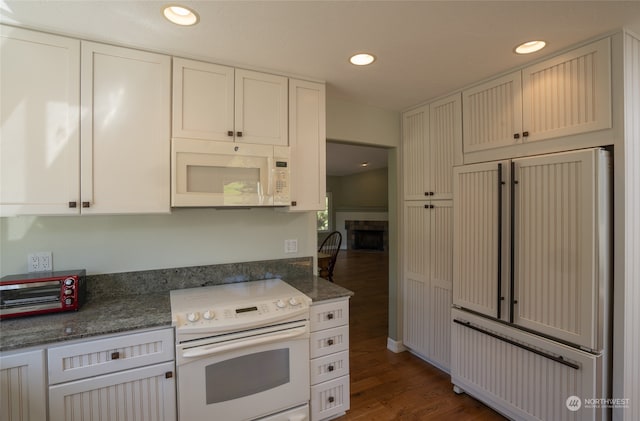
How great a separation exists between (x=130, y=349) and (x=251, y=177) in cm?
116

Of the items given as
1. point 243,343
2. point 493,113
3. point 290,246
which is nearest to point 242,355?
point 243,343

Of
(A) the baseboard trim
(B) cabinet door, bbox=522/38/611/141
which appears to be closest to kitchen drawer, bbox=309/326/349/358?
(A) the baseboard trim

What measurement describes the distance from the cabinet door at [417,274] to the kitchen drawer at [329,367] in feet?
3.54

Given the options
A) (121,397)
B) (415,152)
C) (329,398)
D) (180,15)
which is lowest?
(329,398)

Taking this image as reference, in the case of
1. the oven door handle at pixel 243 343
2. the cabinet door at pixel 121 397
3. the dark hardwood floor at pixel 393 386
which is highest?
the oven door handle at pixel 243 343

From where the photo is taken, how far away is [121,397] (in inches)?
58.6

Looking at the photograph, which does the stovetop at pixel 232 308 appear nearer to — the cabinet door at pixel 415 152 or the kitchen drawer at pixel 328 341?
the kitchen drawer at pixel 328 341

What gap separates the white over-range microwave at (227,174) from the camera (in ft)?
5.90

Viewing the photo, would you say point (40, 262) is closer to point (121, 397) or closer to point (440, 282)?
point (121, 397)

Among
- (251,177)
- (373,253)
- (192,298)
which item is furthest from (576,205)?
(373,253)

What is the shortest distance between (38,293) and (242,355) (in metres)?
1.12

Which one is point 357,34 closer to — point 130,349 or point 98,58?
point 98,58

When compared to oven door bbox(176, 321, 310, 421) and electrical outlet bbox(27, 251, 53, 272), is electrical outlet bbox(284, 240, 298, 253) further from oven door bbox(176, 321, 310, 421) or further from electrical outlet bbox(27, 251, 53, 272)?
electrical outlet bbox(27, 251, 53, 272)

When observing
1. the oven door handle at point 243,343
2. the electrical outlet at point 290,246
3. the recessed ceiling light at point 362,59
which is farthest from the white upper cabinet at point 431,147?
the oven door handle at point 243,343
